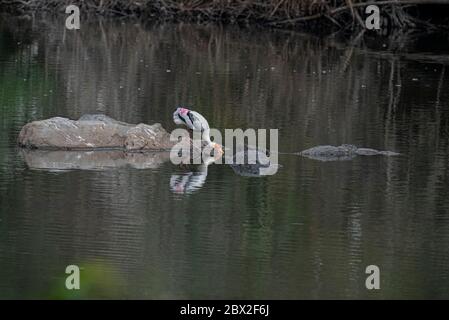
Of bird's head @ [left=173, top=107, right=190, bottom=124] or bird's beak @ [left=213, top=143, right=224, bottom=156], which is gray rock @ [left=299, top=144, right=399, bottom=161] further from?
bird's head @ [left=173, top=107, right=190, bottom=124]

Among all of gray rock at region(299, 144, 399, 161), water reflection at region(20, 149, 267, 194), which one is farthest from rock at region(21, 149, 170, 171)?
gray rock at region(299, 144, 399, 161)

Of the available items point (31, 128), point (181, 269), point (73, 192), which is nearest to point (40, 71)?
point (31, 128)

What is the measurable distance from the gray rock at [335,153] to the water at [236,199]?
22 cm

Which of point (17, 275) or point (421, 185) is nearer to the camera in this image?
point (17, 275)

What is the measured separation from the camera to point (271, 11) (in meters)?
30.6

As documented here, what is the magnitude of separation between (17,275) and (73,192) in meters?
2.70

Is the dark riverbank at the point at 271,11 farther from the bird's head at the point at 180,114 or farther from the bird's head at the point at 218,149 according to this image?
the bird's head at the point at 218,149

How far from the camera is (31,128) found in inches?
544

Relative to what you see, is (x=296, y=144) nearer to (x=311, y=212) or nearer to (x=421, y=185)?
(x=421, y=185)

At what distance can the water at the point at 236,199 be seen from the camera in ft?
31.4

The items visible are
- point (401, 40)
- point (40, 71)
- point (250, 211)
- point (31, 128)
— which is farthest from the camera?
point (401, 40)

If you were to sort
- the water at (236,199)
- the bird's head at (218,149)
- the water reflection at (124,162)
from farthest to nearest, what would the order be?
the bird's head at (218,149) < the water reflection at (124,162) < the water at (236,199)

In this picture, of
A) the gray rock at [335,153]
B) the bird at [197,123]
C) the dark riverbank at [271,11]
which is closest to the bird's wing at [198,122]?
the bird at [197,123]

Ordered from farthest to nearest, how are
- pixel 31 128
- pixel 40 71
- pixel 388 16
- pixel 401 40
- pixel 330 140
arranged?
pixel 388 16 < pixel 401 40 < pixel 40 71 < pixel 330 140 < pixel 31 128
